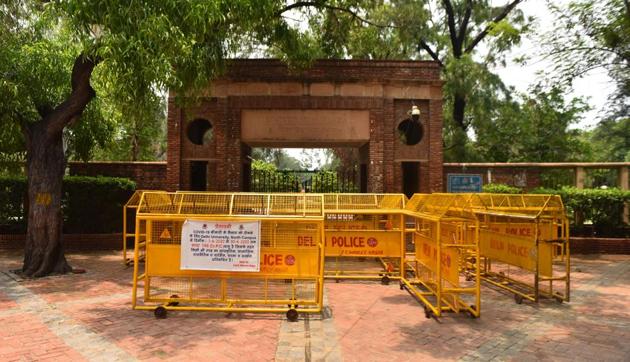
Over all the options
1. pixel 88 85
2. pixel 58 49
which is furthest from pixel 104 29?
pixel 58 49

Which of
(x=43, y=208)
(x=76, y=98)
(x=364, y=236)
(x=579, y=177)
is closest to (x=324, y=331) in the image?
(x=364, y=236)

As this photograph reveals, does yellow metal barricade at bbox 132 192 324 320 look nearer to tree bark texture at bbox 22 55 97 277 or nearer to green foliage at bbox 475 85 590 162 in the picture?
tree bark texture at bbox 22 55 97 277

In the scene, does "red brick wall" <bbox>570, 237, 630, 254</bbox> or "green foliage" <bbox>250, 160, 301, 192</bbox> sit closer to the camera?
"red brick wall" <bbox>570, 237, 630, 254</bbox>

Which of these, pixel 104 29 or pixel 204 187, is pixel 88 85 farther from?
pixel 204 187

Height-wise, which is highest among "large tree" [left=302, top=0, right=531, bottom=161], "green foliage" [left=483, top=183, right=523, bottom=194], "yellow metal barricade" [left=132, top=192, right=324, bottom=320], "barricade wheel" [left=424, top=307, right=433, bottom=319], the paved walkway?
"large tree" [left=302, top=0, right=531, bottom=161]

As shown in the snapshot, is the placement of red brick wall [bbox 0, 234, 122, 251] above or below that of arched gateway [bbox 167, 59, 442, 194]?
below

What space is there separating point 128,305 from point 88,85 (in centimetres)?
525

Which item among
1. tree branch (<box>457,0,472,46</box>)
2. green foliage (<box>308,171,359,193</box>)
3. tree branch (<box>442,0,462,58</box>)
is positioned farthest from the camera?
tree branch (<box>442,0,462,58</box>)

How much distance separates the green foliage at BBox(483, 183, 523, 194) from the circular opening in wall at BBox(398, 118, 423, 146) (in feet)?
9.04

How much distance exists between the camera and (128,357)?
4.83 metres

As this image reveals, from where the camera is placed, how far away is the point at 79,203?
1292cm

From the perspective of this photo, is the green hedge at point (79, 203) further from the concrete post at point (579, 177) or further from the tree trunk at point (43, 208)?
the concrete post at point (579, 177)

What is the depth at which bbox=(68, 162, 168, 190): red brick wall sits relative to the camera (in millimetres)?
13742

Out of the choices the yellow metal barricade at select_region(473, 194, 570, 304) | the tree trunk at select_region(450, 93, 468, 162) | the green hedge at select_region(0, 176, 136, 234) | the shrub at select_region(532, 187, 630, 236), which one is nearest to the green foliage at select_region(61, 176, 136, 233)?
the green hedge at select_region(0, 176, 136, 234)
